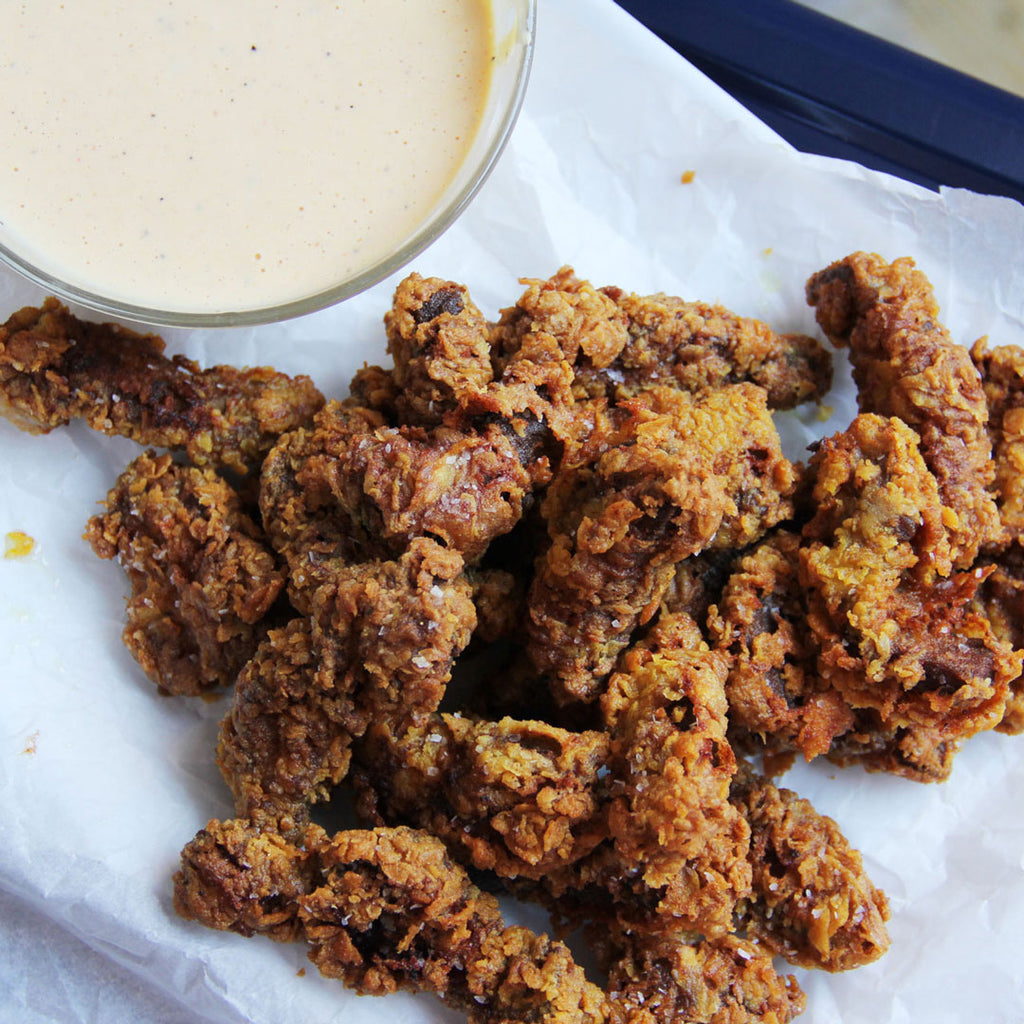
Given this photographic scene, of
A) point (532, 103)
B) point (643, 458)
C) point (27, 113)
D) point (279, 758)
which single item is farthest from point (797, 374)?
point (27, 113)

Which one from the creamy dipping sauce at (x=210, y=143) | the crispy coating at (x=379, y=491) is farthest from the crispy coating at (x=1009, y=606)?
the creamy dipping sauce at (x=210, y=143)

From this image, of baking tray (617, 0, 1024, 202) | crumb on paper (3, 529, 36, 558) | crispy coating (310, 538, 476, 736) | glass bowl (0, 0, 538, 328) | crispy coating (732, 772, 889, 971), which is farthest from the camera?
baking tray (617, 0, 1024, 202)

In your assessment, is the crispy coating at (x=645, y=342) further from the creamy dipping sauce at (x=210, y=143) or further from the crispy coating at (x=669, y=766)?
the crispy coating at (x=669, y=766)

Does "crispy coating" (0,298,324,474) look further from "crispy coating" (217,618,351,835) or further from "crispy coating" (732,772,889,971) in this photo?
"crispy coating" (732,772,889,971)

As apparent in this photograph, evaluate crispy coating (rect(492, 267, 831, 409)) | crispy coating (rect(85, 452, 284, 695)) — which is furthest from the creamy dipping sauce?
crispy coating (rect(85, 452, 284, 695))

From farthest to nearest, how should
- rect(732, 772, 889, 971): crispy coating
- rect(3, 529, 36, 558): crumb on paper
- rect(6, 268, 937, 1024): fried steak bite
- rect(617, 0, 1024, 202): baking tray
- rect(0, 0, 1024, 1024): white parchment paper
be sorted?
rect(617, 0, 1024, 202): baking tray, rect(3, 529, 36, 558): crumb on paper, rect(0, 0, 1024, 1024): white parchment paper, rect(732, 772, 889, 971): crispy coating, rect(6, 268, 937, 1024): fried steak bite

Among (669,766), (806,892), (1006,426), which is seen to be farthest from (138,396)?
(1006,426)

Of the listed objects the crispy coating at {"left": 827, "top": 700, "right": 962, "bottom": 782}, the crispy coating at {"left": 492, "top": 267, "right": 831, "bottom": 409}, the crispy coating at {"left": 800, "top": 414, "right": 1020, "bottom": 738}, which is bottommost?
the crispy coating at {"left": 827, "top": 700, "right": 962, "bottom": 782}
